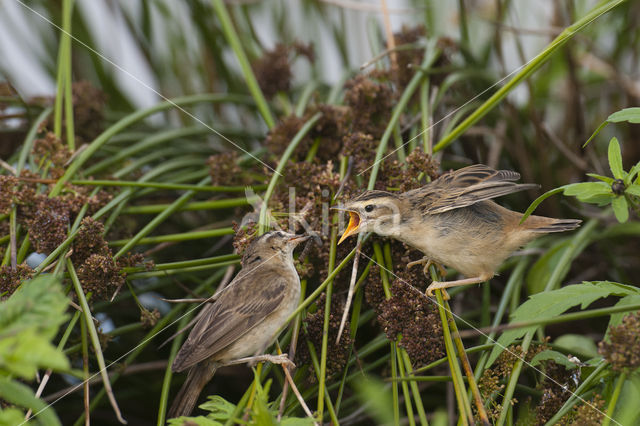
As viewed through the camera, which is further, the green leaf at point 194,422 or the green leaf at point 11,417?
the green leaf at point 194,422

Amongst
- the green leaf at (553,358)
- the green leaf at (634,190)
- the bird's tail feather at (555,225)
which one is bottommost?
the green leaf at (553,358)

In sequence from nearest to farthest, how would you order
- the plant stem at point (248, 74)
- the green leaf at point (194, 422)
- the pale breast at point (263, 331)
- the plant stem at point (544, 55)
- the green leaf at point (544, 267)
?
the green leaf at point (194, 422), the plant stem at point (544, 55), the pale breast at point (263, 331), the green leaf at point (544, 267), the plant stem at point (248, 74)


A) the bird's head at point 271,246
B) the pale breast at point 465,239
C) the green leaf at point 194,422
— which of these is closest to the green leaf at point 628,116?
the pale breast at point 465,239

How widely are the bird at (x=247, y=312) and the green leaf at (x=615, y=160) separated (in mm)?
912

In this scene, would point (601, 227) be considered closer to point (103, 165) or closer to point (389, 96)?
point (389, 96)

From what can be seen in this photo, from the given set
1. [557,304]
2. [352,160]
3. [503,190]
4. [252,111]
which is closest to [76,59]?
[252,111]

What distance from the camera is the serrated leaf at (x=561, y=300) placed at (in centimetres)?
147

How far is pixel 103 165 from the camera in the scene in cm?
237

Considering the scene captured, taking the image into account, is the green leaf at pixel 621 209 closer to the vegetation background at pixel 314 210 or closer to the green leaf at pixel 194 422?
the vegetation background at pixel 314 210

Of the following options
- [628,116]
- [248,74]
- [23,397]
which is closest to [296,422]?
[23,397]

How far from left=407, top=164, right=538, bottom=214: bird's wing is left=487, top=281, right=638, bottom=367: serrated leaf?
0.35 m

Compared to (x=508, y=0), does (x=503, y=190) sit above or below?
below

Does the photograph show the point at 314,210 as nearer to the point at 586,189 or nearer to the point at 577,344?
the point at 586,189

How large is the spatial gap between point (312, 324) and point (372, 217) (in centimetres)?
36
